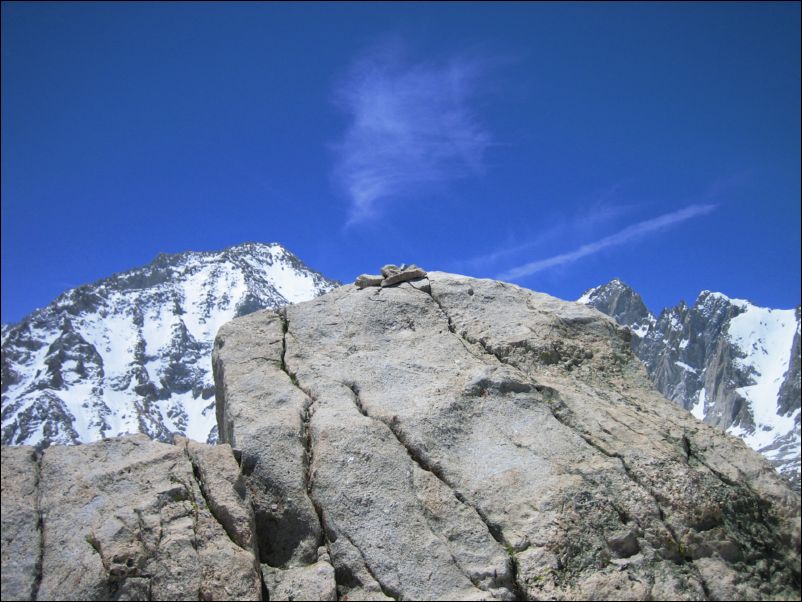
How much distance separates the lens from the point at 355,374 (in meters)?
20.2

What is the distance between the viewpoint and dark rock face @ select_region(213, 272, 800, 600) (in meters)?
14.9

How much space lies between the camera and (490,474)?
1681cm

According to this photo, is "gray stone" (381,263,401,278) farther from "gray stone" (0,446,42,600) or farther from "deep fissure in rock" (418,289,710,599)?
"gray stone" (0,446,42,600)

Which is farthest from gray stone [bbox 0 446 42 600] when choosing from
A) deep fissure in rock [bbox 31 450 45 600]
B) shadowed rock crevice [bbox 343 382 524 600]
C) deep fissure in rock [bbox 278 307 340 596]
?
shadowed rock crevice [bbox 343 382 524 600]

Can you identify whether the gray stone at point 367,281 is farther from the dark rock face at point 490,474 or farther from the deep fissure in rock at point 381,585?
the deep fissure in rock at point 381,585

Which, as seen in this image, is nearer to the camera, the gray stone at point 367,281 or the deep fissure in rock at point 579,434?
the deep fissure in rock at point 579,434

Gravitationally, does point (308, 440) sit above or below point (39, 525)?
above

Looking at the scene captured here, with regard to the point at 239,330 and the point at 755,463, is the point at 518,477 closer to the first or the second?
the point at 755,463

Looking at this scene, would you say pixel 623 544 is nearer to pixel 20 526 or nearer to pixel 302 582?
pixel 302 582

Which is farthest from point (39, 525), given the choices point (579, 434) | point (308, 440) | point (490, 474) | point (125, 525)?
point (579, 434)

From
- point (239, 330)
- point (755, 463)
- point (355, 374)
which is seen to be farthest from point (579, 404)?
point (239, 330)

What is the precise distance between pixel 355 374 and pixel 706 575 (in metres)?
10.4

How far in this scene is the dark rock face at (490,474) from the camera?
1488 centimetres

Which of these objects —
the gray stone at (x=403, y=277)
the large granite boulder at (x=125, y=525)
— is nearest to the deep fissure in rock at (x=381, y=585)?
the large granite boulder at (x=125, y=525)
